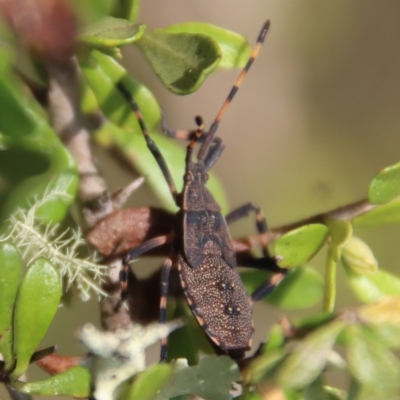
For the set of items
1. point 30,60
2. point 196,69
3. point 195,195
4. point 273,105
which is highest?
point 196,69

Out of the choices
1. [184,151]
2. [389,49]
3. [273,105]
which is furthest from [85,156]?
[389,49]

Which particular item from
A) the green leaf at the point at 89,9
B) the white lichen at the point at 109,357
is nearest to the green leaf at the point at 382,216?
the white lichen at the point at 109,357

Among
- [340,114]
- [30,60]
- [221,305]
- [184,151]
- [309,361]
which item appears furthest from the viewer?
[340,114]

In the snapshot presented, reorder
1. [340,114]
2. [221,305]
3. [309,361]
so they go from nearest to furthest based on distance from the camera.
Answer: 1. [309,361]
2. [221,305]
3. [340,114]

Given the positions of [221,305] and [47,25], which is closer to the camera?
[47,25]

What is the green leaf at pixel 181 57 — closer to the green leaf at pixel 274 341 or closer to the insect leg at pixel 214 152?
the green leaf at pixel 274 341

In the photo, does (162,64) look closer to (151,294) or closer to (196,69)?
(196,69)

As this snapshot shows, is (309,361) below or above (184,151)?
above
